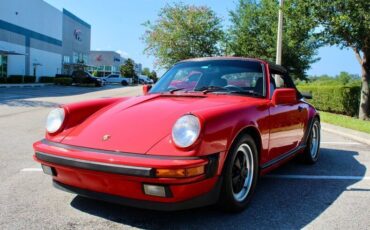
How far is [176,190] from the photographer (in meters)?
3.11

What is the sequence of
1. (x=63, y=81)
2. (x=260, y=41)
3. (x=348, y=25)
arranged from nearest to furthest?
1. (x=348, y=25)
2. (x=260, y=41)
3. (x=63, y=81)

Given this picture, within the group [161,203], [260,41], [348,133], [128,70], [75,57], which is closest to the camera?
[161,203]

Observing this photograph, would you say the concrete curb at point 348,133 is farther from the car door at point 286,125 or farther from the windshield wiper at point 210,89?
the windshield wiper at point 210,89

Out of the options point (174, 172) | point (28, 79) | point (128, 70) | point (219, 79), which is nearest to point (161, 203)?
point (174, 172)

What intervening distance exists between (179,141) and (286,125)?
203 cm

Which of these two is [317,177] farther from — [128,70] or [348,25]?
[128,70]

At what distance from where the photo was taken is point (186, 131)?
129 inches

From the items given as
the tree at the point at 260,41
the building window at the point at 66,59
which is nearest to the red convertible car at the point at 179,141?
the tree at the point at 260,41

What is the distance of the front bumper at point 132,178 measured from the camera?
3.08 meters

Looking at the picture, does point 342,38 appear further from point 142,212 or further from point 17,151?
point 142,212

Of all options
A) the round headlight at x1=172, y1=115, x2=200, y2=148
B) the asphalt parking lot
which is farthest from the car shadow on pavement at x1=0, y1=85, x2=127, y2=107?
the round headlight at x1=172, y1=115, x2=200, y2=148

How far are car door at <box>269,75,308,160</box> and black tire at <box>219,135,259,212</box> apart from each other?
512 mm

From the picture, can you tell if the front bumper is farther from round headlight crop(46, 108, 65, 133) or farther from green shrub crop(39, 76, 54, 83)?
green shrub crop(39, 76, 54, 83)

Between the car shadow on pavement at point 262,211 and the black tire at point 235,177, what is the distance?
108 mm
